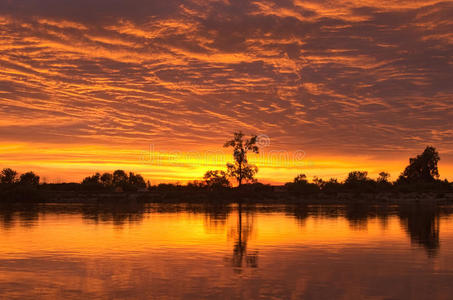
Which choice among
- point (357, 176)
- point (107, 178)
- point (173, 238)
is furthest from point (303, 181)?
point (173, 238)

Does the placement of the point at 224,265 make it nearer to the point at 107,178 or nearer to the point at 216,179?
the point at 216,179

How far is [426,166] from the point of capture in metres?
137

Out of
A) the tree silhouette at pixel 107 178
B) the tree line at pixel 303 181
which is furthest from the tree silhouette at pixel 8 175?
the tree silhouette at pixel 107 178

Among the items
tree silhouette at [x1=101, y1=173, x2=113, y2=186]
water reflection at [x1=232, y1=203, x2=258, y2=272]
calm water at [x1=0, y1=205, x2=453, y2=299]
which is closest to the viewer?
calm water at [x1=0, y1=205, x2=453, y2=299]

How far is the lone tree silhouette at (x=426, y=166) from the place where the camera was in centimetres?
13638

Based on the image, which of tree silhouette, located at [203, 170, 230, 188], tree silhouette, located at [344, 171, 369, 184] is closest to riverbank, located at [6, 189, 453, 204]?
tree silhouette, located at [203, 170, 230, 188]

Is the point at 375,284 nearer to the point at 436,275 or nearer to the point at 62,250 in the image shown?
the point at 436,275

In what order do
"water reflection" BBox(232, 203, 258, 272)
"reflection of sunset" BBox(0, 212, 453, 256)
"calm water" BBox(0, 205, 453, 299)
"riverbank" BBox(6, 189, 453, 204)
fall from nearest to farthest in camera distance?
"calm water" BBox(0, 205, 453, 299), "water reflection" BBox(232, 203, 258, 272), "reflection of sunset" BBox(0, 212, 453, 256), "riverbank" BBox(6, 189, 453, 204)

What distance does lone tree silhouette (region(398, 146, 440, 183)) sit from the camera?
136m

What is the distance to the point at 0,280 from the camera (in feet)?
42.4

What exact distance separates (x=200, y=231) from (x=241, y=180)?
243 ft

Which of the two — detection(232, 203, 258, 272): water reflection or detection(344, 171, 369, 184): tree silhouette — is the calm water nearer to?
detection(232, 203, 258, 272): water reflection

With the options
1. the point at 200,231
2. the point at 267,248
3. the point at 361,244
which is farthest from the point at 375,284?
the point at 200,231

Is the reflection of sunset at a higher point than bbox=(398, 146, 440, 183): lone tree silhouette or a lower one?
lower
